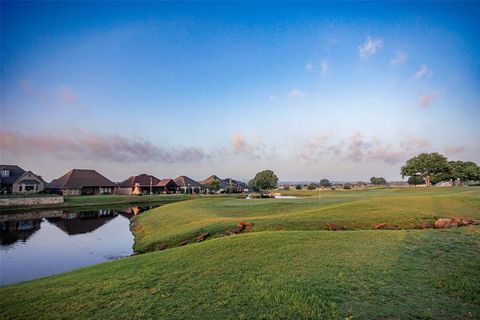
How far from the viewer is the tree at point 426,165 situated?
224 ft

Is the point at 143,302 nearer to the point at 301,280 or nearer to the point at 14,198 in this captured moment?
the point at 301,280

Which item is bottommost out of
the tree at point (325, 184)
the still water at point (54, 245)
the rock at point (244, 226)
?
the still water at point (54, 245)

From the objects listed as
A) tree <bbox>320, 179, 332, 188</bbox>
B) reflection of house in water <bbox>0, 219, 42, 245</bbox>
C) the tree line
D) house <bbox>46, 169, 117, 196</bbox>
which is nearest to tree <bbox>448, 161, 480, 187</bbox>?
the tree line

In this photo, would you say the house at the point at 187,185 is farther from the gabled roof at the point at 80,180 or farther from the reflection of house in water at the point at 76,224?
the reflection of house in water at the point at 76,224

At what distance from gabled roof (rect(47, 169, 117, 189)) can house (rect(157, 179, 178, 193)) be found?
653 inches

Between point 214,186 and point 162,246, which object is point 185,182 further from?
point 162,246

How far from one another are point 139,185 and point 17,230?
6154 centimetres

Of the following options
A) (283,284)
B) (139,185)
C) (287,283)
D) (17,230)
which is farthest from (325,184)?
(283,284)

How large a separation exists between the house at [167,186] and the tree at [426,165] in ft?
237

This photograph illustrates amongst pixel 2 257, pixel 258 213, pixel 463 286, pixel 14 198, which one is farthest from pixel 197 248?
pixel 14 198

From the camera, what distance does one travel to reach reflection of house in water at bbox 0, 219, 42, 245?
86.6 ft

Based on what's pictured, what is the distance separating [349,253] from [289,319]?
18.8 feet

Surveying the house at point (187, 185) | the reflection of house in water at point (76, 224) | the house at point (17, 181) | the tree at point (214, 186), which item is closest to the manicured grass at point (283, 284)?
the reflection of house in water at point (76, 224)

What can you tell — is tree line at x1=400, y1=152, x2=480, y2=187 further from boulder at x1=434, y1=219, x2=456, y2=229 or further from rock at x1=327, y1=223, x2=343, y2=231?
rock at x1=327, y1=223, x2=343, y2=231
